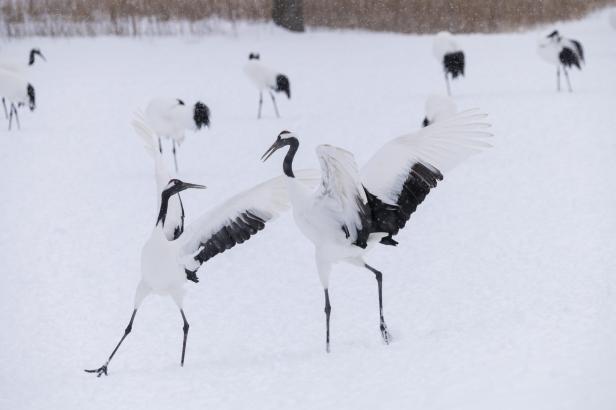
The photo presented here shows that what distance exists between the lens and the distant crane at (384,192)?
162 inches

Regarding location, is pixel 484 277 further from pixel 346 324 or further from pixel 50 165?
pixel 50 165

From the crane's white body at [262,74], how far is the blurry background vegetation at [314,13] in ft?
20.5

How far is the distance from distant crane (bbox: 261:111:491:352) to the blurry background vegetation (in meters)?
13.7

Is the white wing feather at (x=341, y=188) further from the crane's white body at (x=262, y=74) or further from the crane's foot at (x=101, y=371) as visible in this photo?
the crane's white body at (x=262, y=74)

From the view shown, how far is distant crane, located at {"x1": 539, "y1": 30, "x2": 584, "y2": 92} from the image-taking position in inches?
447

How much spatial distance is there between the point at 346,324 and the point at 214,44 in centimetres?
1237

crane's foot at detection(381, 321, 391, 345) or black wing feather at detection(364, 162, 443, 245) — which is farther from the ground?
black wing feather at detection(364, 162, 443, 245)

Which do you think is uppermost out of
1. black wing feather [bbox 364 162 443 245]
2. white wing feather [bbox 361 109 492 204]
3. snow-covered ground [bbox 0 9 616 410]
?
white wing feather [bbox 361 109 492 204]

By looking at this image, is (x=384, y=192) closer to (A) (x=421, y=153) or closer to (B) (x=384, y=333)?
(A) (x=421, y=153)

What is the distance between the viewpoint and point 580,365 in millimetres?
3490

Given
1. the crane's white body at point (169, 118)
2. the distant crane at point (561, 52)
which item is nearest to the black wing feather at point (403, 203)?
the crane's white body at point (169, 118)

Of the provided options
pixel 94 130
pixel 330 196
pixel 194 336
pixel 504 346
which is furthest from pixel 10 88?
pixel 504 346

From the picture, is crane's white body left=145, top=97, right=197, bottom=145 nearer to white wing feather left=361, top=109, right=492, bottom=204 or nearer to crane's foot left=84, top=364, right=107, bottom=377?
crane's foot left=84, top=364, right=107, bottom=377

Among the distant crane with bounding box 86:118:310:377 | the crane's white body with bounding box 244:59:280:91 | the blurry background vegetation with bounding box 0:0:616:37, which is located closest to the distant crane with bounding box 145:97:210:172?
the crane's white body with bounding box 244:59:280:91
